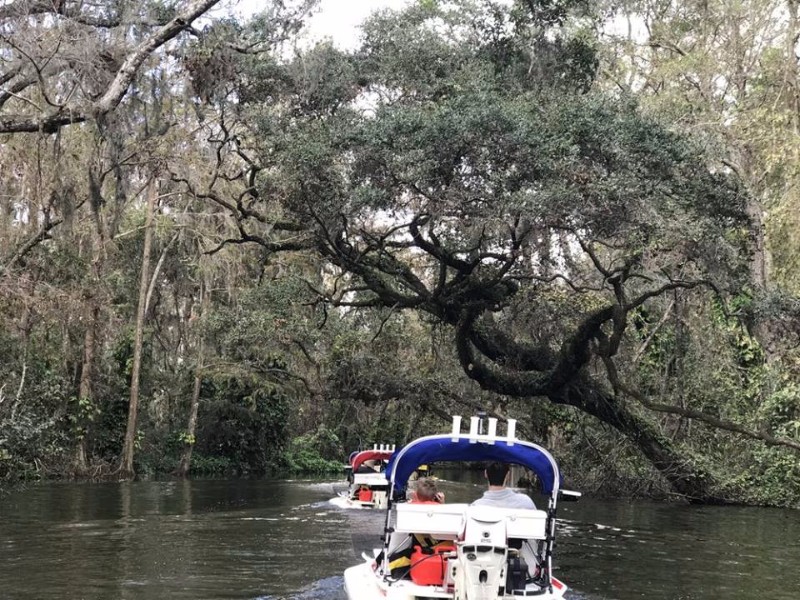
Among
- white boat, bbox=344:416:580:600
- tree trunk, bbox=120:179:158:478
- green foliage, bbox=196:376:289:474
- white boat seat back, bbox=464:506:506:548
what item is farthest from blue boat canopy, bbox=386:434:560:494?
green foliage, bbox=196:376:289:474

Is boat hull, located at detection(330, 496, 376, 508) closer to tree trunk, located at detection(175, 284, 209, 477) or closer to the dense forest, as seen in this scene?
the dense forest

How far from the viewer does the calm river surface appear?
12461 millimetres

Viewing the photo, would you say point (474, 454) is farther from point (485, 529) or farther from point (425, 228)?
point (425, 228)

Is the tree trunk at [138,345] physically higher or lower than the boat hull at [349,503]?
higher

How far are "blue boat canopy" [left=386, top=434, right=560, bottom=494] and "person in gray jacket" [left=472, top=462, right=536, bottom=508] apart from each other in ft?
0.76

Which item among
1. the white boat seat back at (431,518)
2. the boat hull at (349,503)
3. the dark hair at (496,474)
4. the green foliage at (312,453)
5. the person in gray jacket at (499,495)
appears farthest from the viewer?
the green foliage at (312,453)

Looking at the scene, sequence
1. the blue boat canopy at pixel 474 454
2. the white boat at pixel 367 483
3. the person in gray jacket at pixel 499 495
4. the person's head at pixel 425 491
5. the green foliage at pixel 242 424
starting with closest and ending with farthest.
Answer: the person in gray jacket at pixel 499 495
the blue boat canopy at pixel 474 454
the person's head at pixel 425 491
the white boat at pixel 367 483
the green foliage at pixel 242 424

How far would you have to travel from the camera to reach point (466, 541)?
29.0 feet

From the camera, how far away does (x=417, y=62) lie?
21.0 meters

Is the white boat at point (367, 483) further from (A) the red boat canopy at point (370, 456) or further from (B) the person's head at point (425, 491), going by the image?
(B) the person's head at point (425, 491)

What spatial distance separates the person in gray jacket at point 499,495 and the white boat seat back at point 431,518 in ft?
0.84

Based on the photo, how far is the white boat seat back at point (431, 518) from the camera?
9797mm

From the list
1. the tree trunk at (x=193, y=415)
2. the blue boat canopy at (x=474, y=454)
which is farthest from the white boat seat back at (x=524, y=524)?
the tree trunk at (x=193, y=415)

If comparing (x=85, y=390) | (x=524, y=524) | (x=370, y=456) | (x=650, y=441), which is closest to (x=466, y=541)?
(x=524, y=524)
